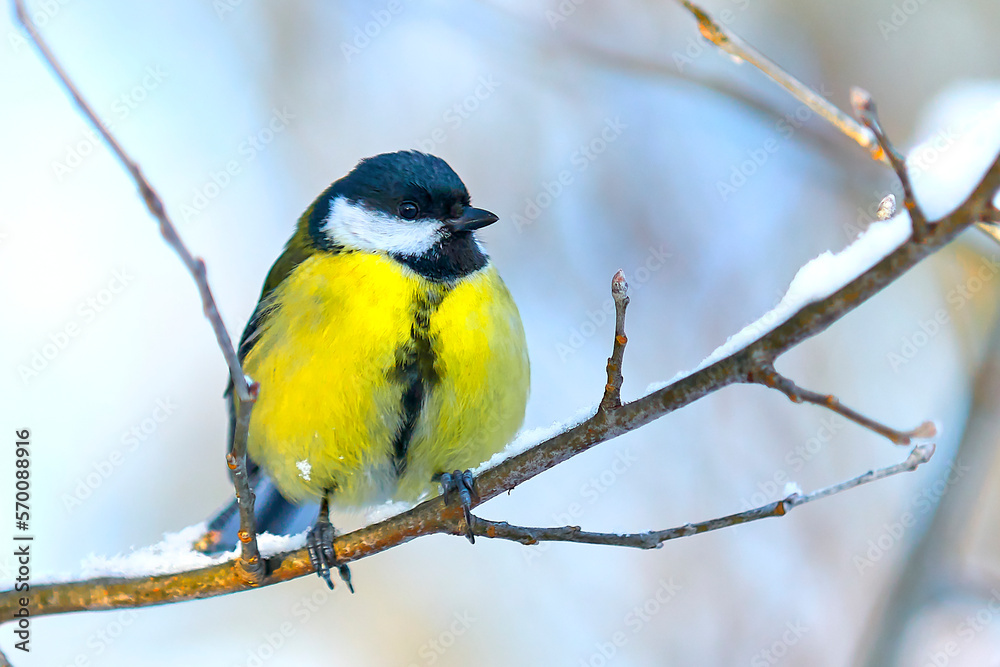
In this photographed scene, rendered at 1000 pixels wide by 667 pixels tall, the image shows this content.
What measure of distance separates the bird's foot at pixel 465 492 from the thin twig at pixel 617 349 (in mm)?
605

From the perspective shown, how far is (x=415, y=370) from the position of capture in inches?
108

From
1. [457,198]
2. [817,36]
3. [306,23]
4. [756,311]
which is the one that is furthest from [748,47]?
[306,23]

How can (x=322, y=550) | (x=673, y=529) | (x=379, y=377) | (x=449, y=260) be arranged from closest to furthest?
1. (x=673, y=529)
2. (x=322, y=550)
3. (x=379, y=377)
4. (x=449, y=260)

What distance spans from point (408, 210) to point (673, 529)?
182 centimetres

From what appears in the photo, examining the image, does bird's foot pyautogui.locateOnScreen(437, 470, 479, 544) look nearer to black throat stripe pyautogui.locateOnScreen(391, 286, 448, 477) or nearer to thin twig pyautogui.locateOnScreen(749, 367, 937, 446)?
black throat stripe pyautogui.locateOnScreen(391, 286, 448, 477)

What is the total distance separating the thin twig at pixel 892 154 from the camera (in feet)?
4.28

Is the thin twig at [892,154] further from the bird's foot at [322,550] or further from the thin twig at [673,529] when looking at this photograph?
the bird's foot at [322,550]

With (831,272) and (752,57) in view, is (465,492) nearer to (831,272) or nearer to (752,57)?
(831,272)

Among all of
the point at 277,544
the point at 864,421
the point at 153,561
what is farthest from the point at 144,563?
the point at 864,421

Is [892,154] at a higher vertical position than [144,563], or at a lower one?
higher

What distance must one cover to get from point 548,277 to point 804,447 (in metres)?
2.08

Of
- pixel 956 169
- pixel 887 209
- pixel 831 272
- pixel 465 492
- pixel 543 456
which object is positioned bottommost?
pixel 465 492

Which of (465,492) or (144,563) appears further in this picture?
(144,563)

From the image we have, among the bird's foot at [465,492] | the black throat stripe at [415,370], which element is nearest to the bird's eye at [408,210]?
the black throat stripe at [415,370]
